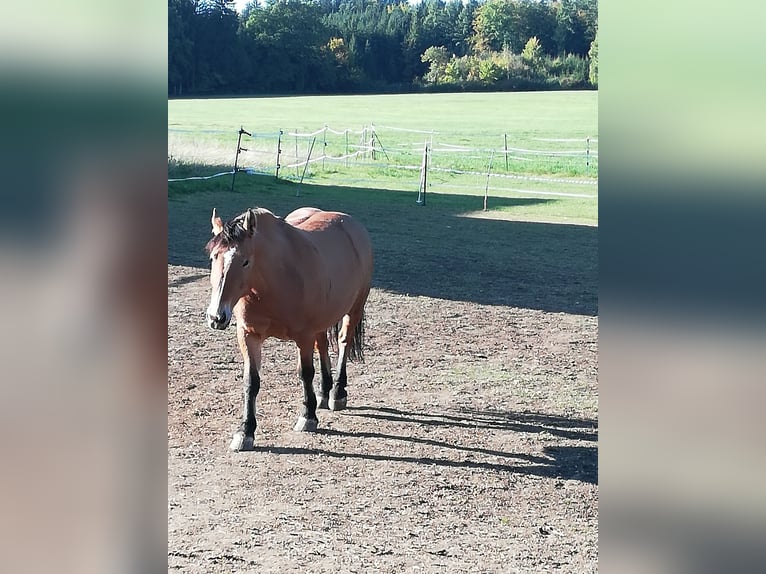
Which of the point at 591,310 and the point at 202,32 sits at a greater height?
the point at 202,32

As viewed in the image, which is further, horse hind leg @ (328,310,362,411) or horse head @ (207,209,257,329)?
horse hind leg @ (328,310,362,411)

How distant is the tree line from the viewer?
49.4 m

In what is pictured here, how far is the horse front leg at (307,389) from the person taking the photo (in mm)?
5320

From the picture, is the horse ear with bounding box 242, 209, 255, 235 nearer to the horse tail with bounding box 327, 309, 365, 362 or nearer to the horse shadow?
the horse shadow

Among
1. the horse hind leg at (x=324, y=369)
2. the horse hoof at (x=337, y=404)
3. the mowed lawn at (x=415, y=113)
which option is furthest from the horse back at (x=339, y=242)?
the mowed lawn at (x=415, y=113)

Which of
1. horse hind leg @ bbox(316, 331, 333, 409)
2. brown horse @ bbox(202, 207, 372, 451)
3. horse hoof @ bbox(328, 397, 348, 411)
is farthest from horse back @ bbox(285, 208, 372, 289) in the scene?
horse hoof @ bbox(328, 397, 348, 411)

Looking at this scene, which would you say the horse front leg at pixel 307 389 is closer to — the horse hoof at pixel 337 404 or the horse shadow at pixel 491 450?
the horse shadow at pixel 491 450

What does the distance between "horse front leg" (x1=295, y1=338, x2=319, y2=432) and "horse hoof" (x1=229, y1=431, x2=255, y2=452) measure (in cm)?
43

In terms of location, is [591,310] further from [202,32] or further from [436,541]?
[202,32]

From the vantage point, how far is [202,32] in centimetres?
4819

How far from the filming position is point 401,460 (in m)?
5.05
